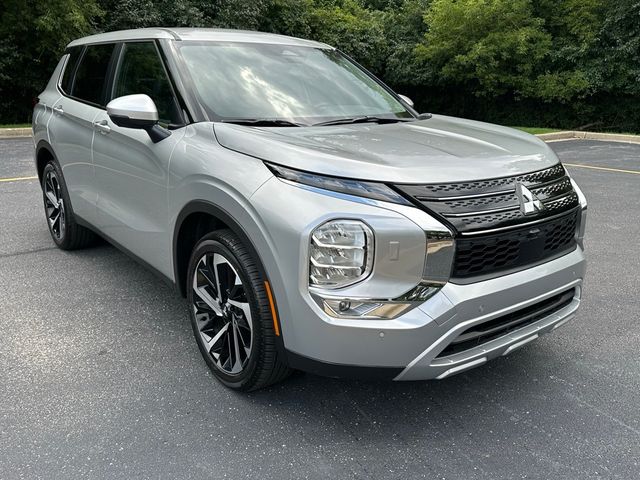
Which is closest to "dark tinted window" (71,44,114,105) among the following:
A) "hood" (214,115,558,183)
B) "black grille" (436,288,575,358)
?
"hood" (214,115,558,183)

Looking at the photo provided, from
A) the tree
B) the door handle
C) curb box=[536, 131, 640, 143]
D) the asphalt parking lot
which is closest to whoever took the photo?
the asphalt parking lot

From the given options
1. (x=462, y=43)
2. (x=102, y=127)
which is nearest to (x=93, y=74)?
(x=102, y=127)

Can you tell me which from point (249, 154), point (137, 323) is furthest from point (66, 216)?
point (249, 154)

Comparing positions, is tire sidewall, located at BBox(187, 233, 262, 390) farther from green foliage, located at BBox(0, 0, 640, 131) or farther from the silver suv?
green foliage, located at BBox(0, 0, 640, 131)

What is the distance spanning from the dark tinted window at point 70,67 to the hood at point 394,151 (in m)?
2.49

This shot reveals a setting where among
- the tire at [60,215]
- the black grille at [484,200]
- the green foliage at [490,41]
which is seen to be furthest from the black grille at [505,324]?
the green foliage at [490,41]

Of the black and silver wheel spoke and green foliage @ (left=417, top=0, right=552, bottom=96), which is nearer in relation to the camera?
the black and silver wheel spoke

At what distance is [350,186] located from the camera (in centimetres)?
231

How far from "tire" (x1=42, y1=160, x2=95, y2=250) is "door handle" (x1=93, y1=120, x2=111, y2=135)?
0.97 meters

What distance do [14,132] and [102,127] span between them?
1152 cm

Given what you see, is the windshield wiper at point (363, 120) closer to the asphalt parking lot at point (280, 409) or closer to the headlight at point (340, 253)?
the headlight at point (340, 253)

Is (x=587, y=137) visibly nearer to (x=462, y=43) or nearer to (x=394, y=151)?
(x=462, y=43)

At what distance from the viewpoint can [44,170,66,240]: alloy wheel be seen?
4.82 m

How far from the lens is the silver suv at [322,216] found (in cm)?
225
